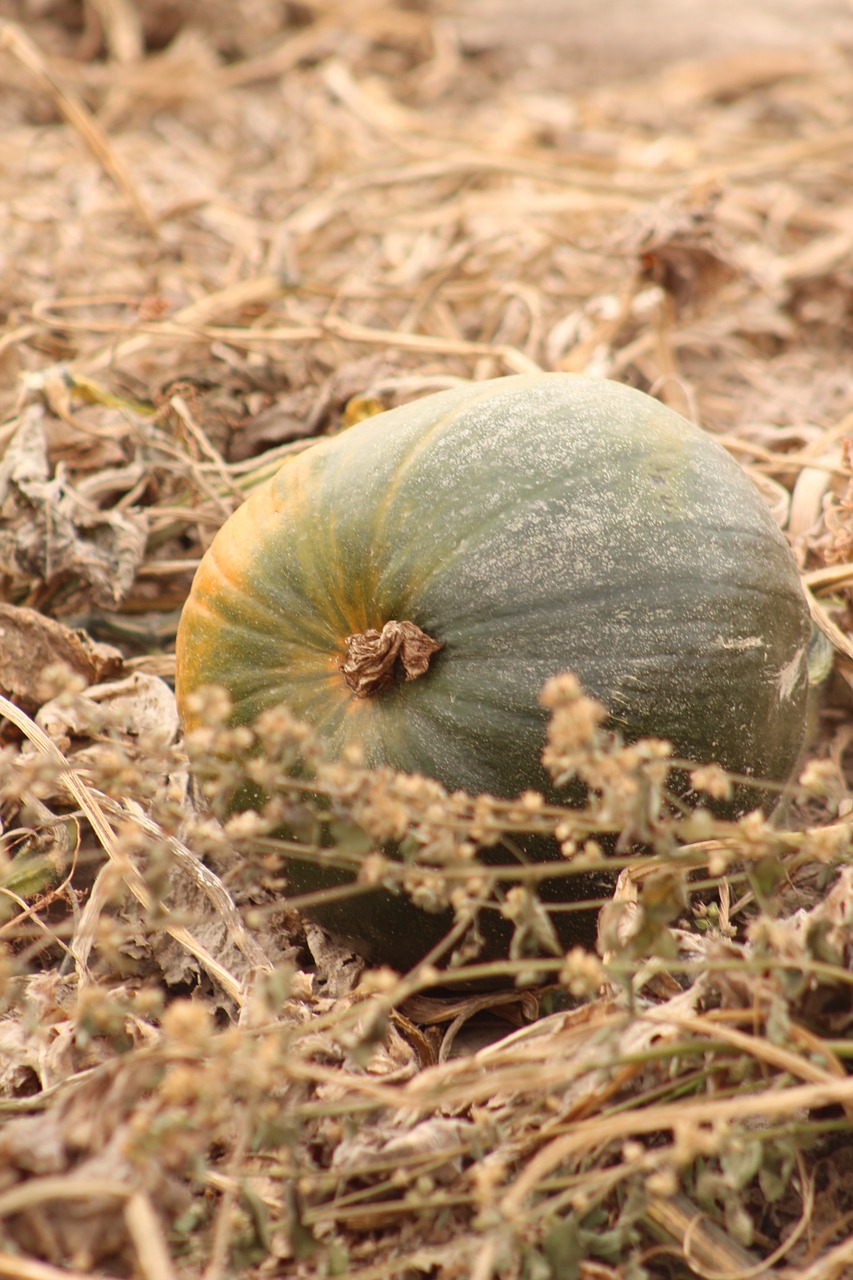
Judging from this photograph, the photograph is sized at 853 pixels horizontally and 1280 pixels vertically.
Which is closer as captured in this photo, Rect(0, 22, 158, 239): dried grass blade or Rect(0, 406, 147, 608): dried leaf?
Rect(0, 406, 147, 608): dried leaf

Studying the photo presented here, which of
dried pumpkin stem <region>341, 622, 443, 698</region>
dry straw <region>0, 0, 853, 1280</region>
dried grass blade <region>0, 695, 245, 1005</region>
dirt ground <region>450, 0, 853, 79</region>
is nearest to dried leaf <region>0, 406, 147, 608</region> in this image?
dry straw <region>0, 0, 853, 1280</region>

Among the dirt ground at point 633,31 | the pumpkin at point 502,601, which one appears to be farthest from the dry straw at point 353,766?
the dirt ground at point 633,31

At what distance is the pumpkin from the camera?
1.61 m

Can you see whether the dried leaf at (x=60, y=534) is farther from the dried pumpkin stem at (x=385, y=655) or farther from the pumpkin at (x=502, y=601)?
the dried pumpkin stem at (x=385, y=655)

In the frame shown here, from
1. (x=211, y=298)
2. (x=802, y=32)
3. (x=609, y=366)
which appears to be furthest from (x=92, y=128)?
(x=802, y=32)

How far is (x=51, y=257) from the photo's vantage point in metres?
3.70

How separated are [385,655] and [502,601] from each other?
168mm

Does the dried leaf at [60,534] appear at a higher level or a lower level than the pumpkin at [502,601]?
lower

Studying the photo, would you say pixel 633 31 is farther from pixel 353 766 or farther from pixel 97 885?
pixel 353 766

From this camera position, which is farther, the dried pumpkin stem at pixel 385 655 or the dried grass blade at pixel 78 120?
the dried grass blade at pixel 78 120

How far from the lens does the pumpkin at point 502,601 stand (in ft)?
5.27

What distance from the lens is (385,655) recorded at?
1626mm

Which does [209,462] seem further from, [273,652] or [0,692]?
[273,652]

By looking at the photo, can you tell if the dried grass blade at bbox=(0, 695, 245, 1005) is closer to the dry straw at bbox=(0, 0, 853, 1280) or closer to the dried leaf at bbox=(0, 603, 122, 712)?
the dry straw at bbox=(0, 0, 853, 1280)
